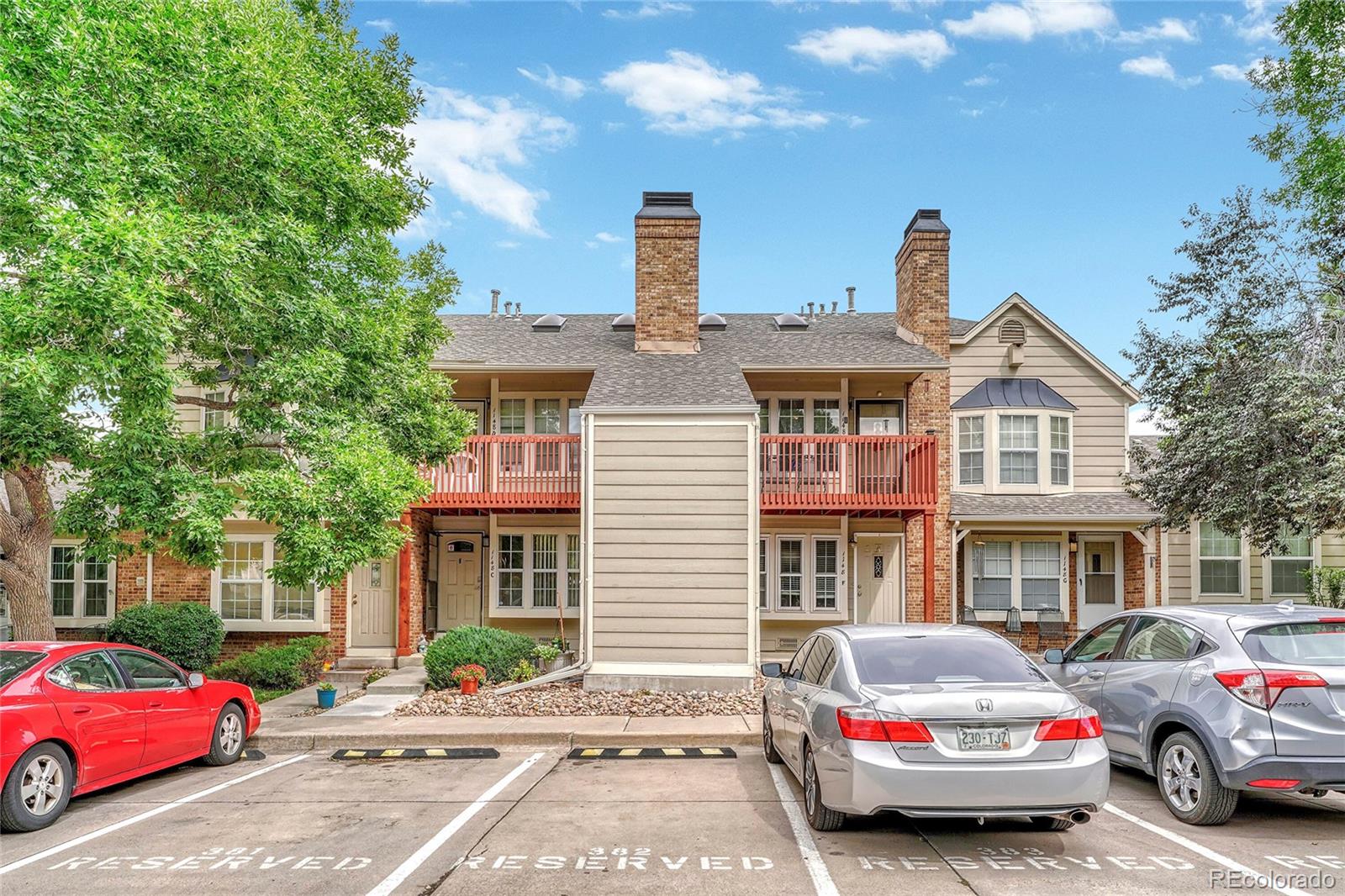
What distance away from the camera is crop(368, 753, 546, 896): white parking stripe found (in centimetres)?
512

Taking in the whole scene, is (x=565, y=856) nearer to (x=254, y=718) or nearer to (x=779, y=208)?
(x=254, y=718)

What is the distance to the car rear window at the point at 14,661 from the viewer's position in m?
6.63

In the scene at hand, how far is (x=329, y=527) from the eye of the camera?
10.0 m

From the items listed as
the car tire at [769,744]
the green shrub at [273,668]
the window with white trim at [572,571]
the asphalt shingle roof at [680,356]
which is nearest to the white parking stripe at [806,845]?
the car tire at [769,744]

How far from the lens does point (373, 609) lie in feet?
52.7

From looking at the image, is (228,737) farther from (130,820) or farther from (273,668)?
(273,668)

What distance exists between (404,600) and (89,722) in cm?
841

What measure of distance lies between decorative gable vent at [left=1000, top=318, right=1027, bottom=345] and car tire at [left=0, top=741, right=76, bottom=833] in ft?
55.4

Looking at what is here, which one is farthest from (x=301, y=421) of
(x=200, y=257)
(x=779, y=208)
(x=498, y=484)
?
(x=779, y=208)

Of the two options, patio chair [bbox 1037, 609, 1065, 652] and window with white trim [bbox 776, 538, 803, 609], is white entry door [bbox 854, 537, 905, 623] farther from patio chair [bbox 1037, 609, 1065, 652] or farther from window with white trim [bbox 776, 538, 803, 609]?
patio chair [bbox 1037, 609, 1065, 652]

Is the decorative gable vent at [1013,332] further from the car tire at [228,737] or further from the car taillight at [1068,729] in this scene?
the car tire at [228,737]

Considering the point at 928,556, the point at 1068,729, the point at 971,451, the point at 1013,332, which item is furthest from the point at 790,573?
the point at 1068,729

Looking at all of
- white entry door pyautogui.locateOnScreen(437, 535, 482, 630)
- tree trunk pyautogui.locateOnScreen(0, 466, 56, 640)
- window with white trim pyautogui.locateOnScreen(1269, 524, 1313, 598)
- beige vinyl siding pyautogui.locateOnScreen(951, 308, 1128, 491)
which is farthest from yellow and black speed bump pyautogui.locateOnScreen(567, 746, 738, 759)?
window with white trim pyautogui.locateOnScreen(1269, 524, 1313, 598)

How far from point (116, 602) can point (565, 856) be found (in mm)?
14041
